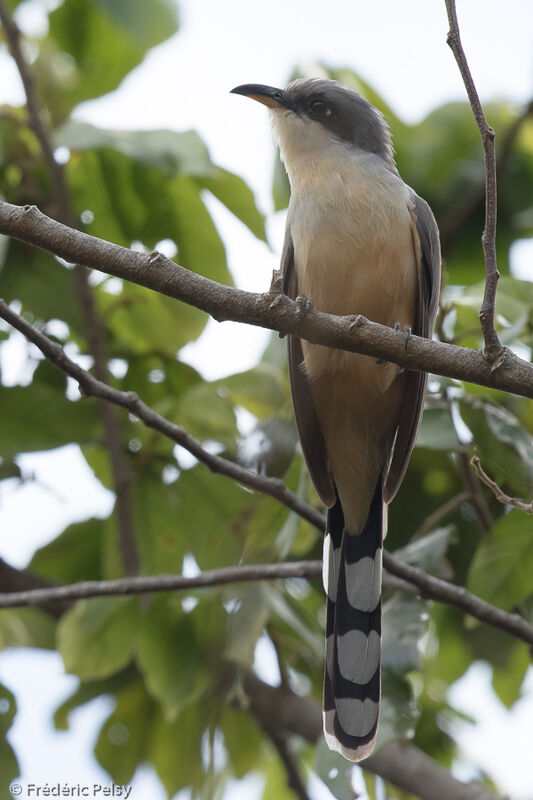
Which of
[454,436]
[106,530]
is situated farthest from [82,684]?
[454,436]

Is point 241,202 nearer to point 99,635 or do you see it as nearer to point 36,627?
point 99,635

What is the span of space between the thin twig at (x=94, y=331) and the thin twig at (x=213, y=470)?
1.96ft

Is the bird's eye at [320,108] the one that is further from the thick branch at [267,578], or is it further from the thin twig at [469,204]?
the thick branch at [267,578]

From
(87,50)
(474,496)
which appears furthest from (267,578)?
(87,50)

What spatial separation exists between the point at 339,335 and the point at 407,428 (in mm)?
1434

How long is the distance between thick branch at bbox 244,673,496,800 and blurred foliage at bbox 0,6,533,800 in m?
0.12

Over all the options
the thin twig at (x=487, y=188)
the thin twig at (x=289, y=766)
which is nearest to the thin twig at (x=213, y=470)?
the thin twig at (x=487, y=188)

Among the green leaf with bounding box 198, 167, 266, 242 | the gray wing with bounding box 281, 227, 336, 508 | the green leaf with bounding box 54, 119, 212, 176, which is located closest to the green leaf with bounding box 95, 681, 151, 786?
the gray wing with bounding box 281, 227, 336, 508

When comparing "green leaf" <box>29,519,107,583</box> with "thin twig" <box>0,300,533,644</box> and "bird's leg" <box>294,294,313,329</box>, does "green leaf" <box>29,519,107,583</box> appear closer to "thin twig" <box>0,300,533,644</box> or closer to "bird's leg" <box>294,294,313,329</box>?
"thin twig" <box>0,300,533,644</box>

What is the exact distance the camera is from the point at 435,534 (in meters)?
3.40

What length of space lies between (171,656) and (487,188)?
1975mm

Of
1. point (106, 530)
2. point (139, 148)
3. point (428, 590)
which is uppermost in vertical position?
point (139, 148)

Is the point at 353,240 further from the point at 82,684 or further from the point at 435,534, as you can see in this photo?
the point at 82,684

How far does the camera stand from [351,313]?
3664 millimetres
